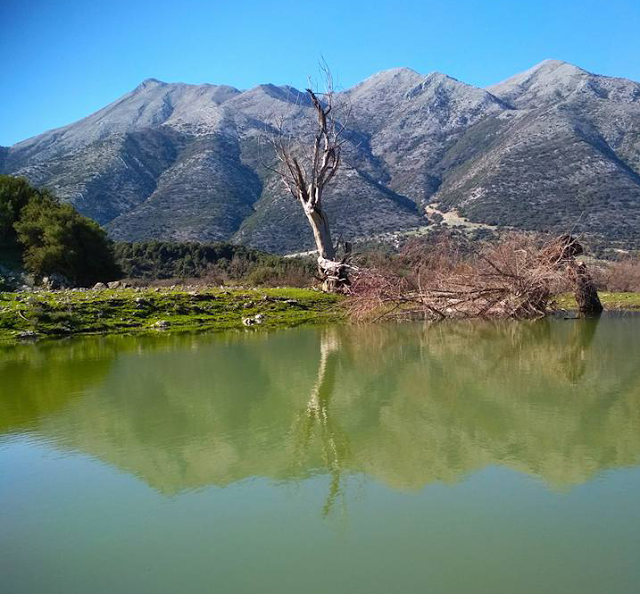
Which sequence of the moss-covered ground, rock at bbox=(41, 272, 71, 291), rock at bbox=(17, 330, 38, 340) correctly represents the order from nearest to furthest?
rock at bbox=(17, 330, 38, 340) → the moss-covered ground → rock at bbox=(41, 272, 71, 291)

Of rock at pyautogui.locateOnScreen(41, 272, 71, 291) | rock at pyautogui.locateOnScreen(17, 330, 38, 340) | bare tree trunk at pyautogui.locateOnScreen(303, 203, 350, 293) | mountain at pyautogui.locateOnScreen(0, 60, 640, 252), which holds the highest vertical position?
mountain at pyautogui.locateOnScreen(0, 60, 640, 252)

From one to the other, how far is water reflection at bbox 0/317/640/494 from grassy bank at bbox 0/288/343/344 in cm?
280

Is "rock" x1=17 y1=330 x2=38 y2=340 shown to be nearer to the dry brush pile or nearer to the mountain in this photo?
the dry brush pile

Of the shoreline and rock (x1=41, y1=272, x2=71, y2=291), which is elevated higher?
rock (x1=41, y1=272, x2=71, y2=291)

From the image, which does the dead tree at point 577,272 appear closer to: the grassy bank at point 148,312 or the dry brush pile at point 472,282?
the dry brush pile at point 472,282

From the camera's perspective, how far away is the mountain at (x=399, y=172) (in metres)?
75.8

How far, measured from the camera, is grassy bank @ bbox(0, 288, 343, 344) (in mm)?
14531

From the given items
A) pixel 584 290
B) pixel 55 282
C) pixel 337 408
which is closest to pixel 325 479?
pixel 337 408

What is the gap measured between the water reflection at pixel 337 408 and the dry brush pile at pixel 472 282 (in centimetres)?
440

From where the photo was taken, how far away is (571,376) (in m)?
8.15

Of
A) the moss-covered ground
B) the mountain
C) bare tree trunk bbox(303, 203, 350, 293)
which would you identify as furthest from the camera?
the mountain

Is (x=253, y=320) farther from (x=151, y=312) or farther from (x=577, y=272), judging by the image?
(x=577, y=272)

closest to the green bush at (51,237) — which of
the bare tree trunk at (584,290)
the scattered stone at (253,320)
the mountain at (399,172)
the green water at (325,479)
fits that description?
the scattered stone at (253,320)

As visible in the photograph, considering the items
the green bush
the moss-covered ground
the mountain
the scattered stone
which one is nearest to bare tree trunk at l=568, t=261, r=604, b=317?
the moss-covered ground
